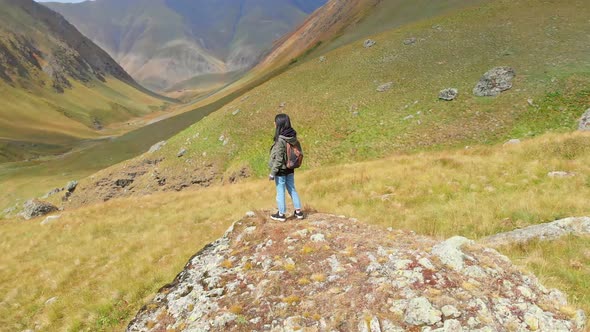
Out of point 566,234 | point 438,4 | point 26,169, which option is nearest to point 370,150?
point 566,234

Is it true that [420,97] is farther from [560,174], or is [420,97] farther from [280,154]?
[280,154]

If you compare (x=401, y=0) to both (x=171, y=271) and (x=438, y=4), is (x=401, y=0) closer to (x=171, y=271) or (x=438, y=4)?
(x=438, y=4)

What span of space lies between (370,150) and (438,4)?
3932 centimetres

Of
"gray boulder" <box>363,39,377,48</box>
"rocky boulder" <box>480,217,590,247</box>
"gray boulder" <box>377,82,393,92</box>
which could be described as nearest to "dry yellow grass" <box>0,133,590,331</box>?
"rocky boulder" <box>480,217,590,247</box>

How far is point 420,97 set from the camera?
33.3 meters

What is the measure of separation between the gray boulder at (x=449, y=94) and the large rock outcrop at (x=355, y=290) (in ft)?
84.4

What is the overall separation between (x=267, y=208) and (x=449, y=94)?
24.7m

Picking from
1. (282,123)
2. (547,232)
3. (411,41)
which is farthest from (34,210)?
(411,41)

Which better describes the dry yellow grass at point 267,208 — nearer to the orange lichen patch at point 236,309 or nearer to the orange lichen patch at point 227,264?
the orange lichen patch at point 236,309

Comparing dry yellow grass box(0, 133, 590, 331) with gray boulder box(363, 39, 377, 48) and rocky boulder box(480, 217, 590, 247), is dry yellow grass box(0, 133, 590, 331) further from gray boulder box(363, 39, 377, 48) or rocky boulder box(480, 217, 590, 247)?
gray boulder box(363, 39, 377, 48)

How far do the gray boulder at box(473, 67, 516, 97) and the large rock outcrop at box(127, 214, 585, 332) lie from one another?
85.8ft

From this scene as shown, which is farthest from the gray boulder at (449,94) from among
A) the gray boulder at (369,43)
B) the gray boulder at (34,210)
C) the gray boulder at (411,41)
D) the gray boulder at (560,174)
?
the gray boulder at (34,210)

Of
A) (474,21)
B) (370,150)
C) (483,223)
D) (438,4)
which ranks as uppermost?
(438,4)

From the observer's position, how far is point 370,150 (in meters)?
30.0
